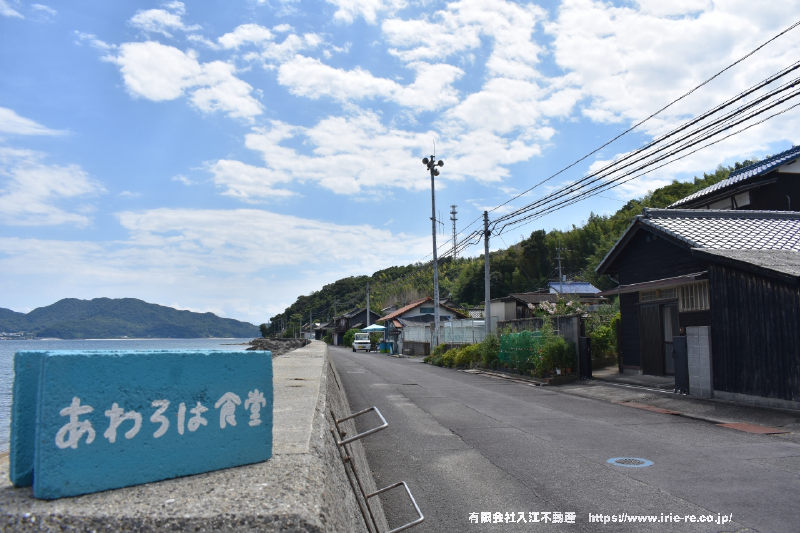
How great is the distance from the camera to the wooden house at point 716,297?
460 inches

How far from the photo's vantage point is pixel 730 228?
1681cm

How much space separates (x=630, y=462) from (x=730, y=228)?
1229 cm

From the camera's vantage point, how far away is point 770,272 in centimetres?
1155

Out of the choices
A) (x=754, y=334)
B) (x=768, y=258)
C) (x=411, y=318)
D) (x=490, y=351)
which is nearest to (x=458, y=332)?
(x=490, y=351)

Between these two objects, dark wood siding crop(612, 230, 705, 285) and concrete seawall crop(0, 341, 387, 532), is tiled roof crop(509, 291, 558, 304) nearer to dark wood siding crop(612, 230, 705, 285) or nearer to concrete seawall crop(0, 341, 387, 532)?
dark wood siding crop(612, 230, 705, 285)

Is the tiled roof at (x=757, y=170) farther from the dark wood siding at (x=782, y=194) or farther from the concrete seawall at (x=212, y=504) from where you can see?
the concrete seawall at (x=212, y=504)

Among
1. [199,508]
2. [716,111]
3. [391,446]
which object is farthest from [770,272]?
[199,508]

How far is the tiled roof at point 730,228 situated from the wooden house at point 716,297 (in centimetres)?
3

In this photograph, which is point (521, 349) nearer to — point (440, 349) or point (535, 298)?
point (440, 349)

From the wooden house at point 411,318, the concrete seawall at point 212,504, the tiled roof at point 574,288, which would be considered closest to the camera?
the concrete seawall at point 212,504

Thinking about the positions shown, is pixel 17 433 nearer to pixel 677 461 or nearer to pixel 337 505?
pixel 337 505

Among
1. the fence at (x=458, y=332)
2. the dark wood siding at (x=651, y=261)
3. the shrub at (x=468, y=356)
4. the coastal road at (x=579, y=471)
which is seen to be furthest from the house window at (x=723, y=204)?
the coastal road at (x=579, y=471)

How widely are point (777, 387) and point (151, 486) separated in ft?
42.9

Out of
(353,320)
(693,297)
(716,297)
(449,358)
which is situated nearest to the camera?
(716,297)
